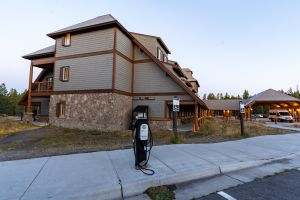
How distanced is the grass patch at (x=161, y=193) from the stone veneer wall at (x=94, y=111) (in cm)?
1118

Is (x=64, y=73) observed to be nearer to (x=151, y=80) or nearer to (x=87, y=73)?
(x=87, y=73)

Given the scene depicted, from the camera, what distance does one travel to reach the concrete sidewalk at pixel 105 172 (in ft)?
13.0

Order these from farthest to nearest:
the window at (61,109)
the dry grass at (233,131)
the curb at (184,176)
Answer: the window at (61,109)
the dry grass at (233,131)
the curb at (184,176)

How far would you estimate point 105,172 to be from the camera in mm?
5051

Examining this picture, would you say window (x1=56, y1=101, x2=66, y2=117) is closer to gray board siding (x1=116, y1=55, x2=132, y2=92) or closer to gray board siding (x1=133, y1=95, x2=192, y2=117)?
gray board siding (x1=116, y1=55, x2=132, y2=92)

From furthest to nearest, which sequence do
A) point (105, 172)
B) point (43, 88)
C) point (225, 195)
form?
point (43, 88) → point (105, 172) → point (225, 195)

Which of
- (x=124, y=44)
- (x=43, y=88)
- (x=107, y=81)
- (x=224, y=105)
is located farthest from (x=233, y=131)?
(x=224, y=105)

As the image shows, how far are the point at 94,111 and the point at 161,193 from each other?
12.6m

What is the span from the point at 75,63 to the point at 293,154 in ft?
55.9

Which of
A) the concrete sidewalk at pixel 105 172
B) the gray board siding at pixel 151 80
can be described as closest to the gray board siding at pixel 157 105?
the gray board siding at pixel 151 80

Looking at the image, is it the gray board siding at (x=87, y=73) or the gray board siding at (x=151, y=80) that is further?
the gray board siding at (x=151, y=80)

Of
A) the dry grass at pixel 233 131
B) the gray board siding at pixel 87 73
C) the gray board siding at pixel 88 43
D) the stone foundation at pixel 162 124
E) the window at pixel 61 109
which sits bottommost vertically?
the dry grass at pixel 233 131

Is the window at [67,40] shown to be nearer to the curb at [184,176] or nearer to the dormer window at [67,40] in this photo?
the dormer window at [67,40]

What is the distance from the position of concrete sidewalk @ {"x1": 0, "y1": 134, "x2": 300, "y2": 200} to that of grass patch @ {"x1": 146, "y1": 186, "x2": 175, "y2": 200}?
0.63 feet
